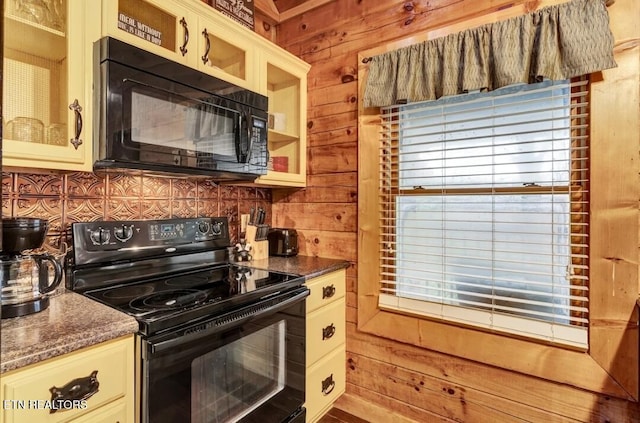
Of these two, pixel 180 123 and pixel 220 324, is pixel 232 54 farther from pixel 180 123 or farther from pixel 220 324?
pixel 220 324

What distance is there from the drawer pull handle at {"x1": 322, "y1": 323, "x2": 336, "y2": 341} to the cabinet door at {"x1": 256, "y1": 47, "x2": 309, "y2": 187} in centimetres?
88

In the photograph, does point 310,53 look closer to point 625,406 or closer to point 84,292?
point 84,292

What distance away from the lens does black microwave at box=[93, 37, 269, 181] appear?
1.26 metres

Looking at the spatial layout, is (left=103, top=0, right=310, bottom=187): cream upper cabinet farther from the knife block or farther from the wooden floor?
the wooden floor

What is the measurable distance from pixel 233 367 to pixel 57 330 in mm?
632

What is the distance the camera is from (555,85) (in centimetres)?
156

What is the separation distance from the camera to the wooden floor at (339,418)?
2.08 meters

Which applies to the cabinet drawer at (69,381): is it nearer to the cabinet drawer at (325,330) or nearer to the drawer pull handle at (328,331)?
the cabinet drawer at (325,330)

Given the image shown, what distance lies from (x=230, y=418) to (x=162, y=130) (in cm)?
117

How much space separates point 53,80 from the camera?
1282 millimetres

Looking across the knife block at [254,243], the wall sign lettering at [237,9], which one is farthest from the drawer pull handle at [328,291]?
the wall sign lettering at [237,9]

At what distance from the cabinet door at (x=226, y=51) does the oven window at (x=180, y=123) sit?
206 millimetres

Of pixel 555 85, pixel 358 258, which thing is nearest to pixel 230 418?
pixel 358 258

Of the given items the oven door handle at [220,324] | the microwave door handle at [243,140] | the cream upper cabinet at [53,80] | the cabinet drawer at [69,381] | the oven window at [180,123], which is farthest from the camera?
the microwave door handle at [243,140]
